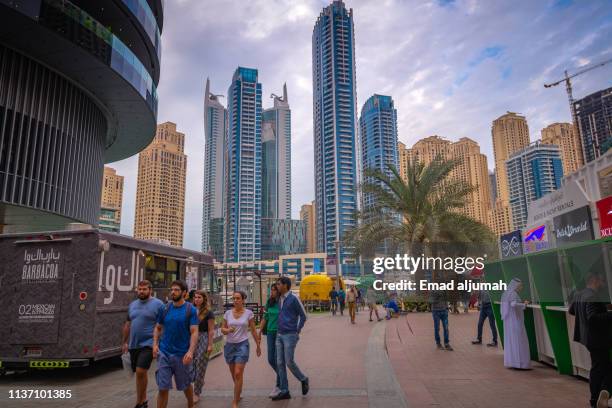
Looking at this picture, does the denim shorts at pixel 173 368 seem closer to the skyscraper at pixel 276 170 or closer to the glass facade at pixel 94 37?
the glass facade at pixel 94 37

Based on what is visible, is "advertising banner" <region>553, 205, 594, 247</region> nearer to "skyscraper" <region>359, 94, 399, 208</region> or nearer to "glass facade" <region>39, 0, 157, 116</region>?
"glass facade" <region>39, 0, 157, 116</region>

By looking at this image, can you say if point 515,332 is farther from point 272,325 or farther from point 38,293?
point 38,293

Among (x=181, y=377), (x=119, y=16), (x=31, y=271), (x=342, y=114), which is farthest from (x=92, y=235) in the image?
(x=342, y=114)

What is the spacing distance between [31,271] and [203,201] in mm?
167124

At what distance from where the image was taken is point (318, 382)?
290 inches

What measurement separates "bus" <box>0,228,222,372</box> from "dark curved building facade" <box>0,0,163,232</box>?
16.3 metres

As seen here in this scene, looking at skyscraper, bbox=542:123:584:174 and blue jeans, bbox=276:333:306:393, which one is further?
skyscraper, bbox=542:123:584:174

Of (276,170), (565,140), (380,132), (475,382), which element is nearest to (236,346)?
(475,382)

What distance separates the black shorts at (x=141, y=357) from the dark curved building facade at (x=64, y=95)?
67.4 feet

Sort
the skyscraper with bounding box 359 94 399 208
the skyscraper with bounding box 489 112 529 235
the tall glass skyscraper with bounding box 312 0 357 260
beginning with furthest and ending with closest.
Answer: the skyscraper with bounding box 489 112 529 235, the skyscraper with bounding box 359 94 399 208, the tall glass skyscraper with bounding box 312 0 357 260

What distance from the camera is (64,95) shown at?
2558 centimetres

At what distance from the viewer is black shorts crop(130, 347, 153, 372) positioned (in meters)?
5.57

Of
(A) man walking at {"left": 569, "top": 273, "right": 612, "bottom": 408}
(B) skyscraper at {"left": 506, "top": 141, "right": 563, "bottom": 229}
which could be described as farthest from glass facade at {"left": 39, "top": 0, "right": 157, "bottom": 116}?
(B) skyscraper at {"left": 506, "top": 141, "right": 563, "bottom": 229}

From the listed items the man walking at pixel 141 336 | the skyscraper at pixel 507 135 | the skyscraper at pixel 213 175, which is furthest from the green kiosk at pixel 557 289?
the skyscraper at pixel 213 175
